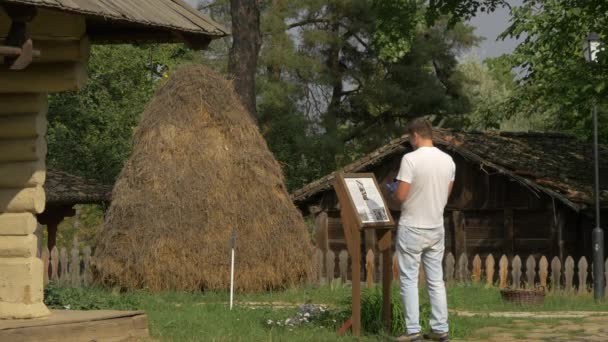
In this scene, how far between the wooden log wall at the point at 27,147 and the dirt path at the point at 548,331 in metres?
4.17

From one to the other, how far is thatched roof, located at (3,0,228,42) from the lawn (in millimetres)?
2847

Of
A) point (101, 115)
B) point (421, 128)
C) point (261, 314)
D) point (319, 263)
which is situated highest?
point (101, 115)

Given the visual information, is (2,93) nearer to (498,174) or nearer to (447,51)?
(498,174)

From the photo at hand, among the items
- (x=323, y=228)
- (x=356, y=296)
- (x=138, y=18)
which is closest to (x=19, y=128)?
(x=138, y=18)

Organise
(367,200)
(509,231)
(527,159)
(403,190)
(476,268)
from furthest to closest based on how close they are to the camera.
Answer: (527,159) → (509,231) → (476,268) → (367,200) → (403,190)

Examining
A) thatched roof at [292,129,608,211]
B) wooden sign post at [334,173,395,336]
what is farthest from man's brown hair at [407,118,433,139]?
thatched roof at [292,129,608,211]

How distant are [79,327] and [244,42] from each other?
533 inches

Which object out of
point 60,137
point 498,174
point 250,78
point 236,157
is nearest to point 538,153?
point 498,174

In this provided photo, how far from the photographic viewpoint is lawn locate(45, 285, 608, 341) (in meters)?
10.8

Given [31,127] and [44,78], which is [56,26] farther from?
[31,127]

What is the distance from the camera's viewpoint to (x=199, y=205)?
17.9 metres

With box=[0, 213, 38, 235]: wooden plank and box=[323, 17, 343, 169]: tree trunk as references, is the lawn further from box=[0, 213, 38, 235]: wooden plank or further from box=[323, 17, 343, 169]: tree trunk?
box=[323, 17, 343, 169]: tree trunk

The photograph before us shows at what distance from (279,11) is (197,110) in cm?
2299

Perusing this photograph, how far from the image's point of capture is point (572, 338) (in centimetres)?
1071
